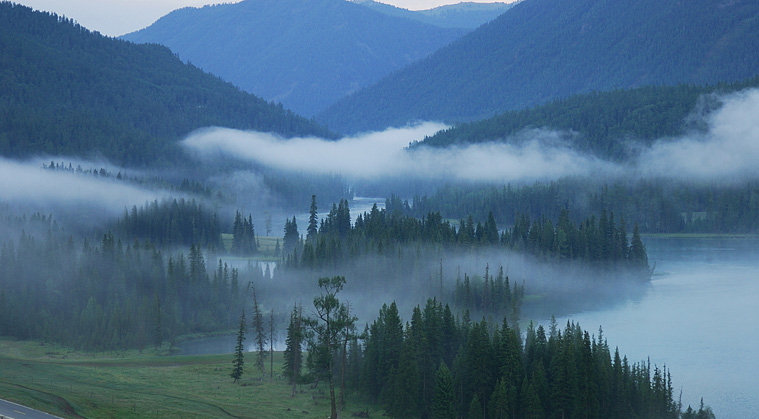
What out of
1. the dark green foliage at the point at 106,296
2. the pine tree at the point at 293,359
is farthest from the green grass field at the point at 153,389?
the dark green foliage at the point at 106,296

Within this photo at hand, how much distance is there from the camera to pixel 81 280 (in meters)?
166

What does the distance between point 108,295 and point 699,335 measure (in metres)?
99.6

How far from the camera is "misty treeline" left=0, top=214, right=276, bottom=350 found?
146 m

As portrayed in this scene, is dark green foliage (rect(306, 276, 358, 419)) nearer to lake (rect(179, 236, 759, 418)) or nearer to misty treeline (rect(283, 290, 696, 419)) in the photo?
misty treeline (rect(283, 290, 696, 419))

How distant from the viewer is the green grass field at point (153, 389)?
273ft

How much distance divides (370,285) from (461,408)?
86556 mm

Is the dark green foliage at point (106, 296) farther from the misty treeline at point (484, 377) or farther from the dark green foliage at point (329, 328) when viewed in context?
the dark green foliage at point (329, 328)

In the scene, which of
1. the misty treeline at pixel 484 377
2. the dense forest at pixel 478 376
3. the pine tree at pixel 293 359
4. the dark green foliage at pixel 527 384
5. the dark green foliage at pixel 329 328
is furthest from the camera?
the pine tree at pixel 293 359

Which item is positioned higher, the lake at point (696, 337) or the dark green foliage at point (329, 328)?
the dark green foliage at point (329, 328)

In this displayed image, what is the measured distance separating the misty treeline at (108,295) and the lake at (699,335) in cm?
6088

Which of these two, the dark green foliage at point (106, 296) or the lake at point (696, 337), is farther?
the dark green foliage at point (106, 296)

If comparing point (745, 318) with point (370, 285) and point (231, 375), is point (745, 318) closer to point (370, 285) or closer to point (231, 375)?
point (370, 285)

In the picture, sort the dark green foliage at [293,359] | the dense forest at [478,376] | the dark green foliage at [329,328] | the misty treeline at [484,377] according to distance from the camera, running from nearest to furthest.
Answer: the dark green foliage at [329,328]
the dense forest at [478,376]
the misty treeline at [484,377]
the dark green foliage at [293,359]

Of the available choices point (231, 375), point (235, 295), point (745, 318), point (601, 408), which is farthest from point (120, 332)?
point (745, 318)
